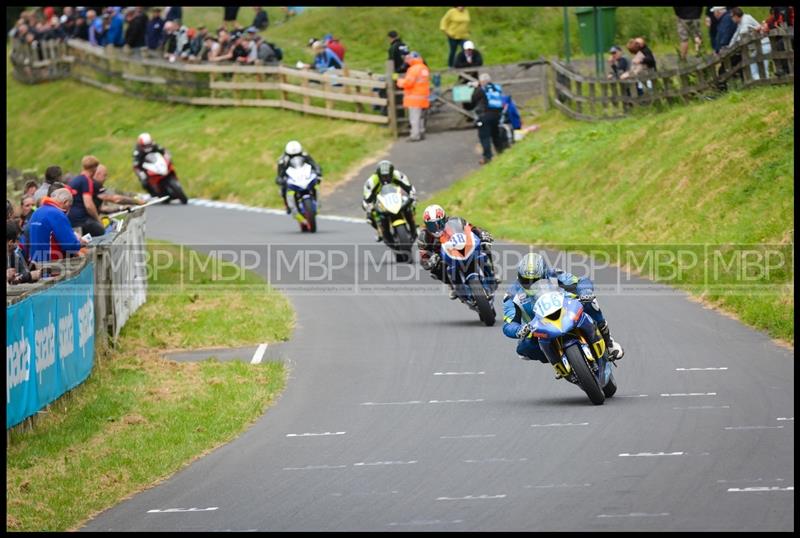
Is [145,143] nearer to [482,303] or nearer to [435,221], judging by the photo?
[435,221]

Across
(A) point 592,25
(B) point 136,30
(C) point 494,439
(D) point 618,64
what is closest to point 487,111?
(D) point 618,64

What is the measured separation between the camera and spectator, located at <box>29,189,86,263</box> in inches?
649

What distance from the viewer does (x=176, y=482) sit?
1094 centimetres

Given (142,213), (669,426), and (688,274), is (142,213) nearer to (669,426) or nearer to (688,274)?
(688,274)

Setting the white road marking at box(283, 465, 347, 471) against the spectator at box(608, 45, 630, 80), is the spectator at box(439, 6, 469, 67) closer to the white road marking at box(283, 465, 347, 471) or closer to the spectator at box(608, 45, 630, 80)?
the spectator at box(608, 45, 630, 80)

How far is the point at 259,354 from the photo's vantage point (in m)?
16.8

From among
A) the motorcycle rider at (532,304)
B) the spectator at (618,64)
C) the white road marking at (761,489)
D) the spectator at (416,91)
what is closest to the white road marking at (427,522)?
the white road marking at (761,489)

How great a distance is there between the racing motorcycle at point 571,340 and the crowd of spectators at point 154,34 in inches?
1130

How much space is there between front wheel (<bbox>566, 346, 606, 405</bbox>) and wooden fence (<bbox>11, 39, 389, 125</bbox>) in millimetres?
24589

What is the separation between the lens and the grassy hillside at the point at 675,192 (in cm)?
1891

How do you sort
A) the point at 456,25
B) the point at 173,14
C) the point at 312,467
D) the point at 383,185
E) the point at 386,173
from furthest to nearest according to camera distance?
1. the point at 173,14
2. the point at 456,25
3. the point at 386,173
4. the point at 383,185
5. the point at 312,467

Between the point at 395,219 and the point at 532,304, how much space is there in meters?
9.24

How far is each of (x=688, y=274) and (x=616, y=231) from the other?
4352mm

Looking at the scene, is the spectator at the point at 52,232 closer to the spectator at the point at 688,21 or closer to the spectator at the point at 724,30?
the spectator at the point at 724,30
